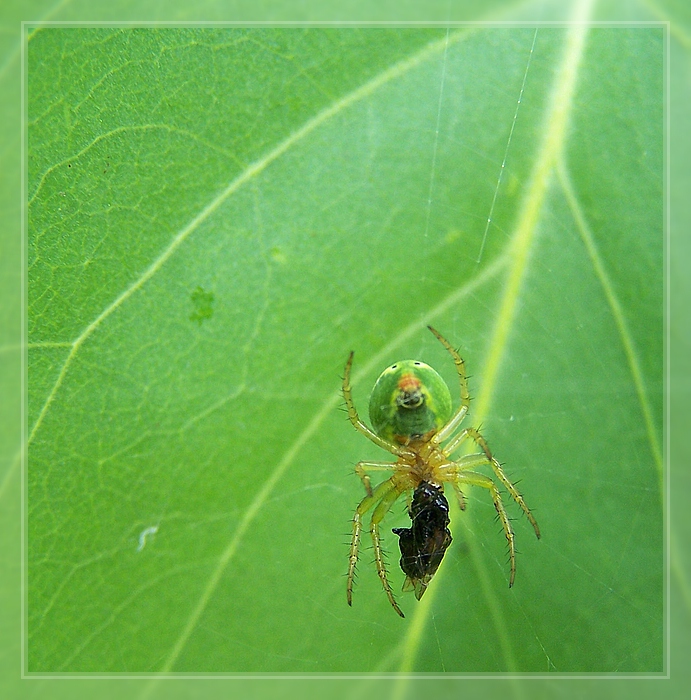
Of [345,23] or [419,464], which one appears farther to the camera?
[419,464]

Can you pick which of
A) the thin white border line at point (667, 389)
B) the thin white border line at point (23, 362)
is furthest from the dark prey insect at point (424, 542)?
the thin white border line at point (23, 362)

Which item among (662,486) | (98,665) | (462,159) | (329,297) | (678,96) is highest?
(678,96)

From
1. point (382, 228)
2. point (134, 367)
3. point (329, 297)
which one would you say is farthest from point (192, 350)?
point (382, 228)

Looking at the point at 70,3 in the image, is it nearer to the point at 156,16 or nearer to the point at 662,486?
the point at 156,16

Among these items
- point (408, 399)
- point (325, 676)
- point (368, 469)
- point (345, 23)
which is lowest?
point (325, 676)

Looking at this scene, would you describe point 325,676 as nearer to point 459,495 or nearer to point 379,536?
point 379,536

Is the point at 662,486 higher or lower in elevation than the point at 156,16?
lower

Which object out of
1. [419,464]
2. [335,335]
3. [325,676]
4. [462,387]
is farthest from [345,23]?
[325,676]
